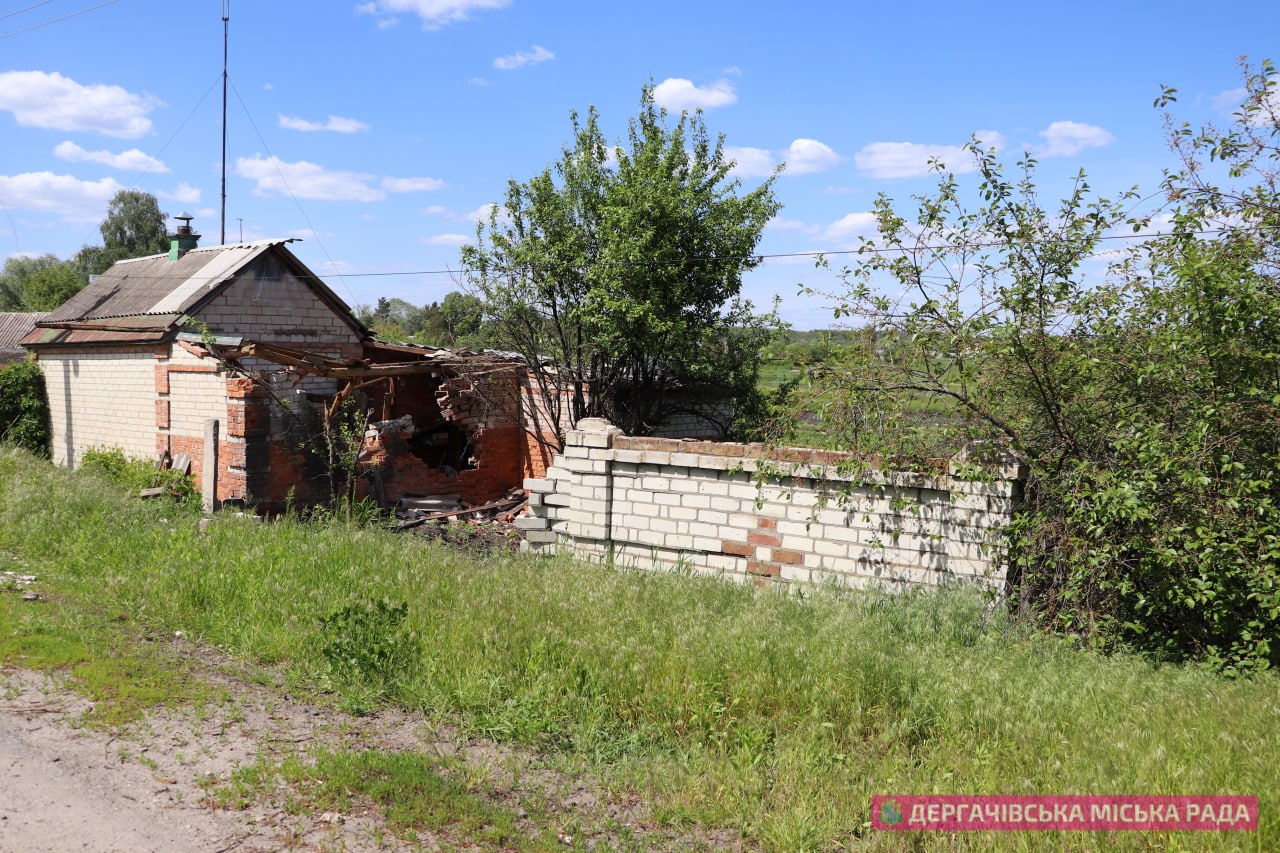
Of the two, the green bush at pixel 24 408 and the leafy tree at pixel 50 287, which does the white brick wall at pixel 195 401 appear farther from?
the leafy tree at pixel 50 287

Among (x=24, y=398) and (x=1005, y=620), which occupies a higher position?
(x=24, y=398)

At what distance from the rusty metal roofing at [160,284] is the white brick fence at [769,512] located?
349 inches

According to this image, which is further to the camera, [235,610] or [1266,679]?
[235,610]

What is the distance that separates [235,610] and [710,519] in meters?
3.99

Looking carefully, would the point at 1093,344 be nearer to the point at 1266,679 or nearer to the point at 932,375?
the point at 932,375

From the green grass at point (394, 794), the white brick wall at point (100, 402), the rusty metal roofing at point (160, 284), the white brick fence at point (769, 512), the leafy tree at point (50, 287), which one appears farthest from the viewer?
the leafy tree at point (50, 287)

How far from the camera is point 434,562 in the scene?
684 cm

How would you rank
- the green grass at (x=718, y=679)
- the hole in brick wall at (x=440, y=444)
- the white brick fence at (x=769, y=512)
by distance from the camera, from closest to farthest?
the green grass at (x=718, y=679)
the white brick fence at (x=769, y=512)
the hole in brick wall at (x=440, y=444)

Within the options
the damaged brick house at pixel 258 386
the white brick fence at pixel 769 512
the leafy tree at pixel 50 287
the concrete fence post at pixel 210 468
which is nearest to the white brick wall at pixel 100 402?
the damaged brick house at pixel 258 386

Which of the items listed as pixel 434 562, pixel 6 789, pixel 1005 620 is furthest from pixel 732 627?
pixel 6 789

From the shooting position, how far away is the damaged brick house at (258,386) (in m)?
12.0

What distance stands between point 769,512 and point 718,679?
9.28 ft

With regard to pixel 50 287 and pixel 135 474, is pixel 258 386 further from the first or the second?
pixel 50 287

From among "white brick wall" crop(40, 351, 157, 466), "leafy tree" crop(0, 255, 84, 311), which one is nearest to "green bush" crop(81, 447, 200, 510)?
"white brick wall" crop(40, 351, 157, 466)
